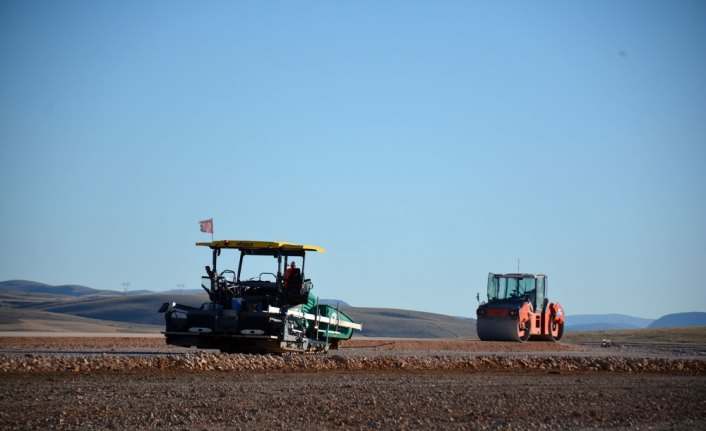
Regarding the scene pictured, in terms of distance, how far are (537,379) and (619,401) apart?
4139 mm

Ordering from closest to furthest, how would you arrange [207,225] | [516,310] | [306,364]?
[306,364]
[207,225]
[516,310]

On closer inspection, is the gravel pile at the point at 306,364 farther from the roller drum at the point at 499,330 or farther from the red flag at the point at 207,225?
the roller drum at the point at 499,330

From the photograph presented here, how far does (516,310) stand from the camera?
36.1 metres

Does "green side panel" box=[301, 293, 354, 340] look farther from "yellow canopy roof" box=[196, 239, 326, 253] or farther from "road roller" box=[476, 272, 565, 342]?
"road roller" box=[476, 272, 565, 342]

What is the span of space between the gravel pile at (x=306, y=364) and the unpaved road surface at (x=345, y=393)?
30mm

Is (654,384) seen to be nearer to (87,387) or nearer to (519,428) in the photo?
(519,428)

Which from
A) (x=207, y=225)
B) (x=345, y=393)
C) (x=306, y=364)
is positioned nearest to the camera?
(x=345, y=393)

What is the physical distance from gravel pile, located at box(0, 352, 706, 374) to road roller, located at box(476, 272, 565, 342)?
1015cm

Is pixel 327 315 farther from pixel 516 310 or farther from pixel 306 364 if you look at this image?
pixel 516 310

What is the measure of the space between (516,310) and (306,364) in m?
15.8

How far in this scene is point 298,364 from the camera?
2189cm

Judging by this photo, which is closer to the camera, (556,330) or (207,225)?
(207,225)

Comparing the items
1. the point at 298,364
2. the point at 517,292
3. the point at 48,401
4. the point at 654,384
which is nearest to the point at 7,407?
the point at 48,401

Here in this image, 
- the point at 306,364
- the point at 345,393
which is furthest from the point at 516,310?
the point at 345,393
